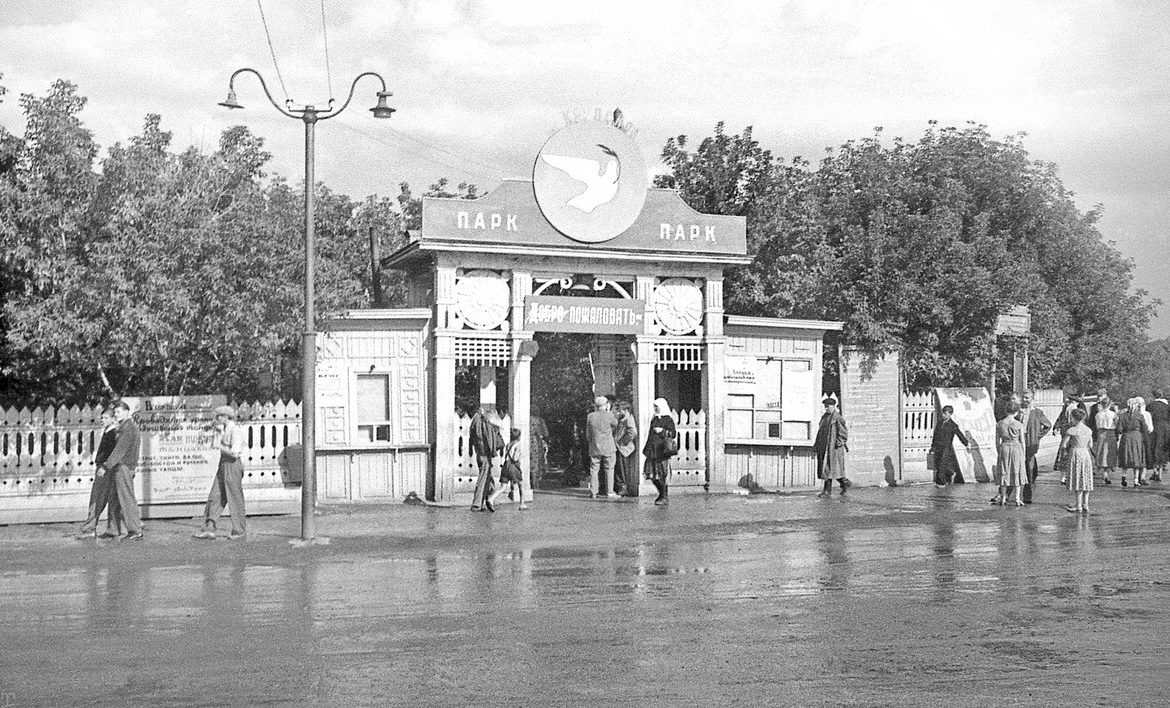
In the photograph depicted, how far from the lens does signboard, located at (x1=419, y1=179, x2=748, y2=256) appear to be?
66.4 feet

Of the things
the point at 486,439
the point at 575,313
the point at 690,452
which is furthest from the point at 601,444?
the point at 486,439

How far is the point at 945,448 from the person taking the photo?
25.0 meters

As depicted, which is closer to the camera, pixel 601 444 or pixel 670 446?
pixel 670 446

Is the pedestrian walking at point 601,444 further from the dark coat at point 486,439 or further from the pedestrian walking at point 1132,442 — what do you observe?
the pedestrian walking at point 1132,442

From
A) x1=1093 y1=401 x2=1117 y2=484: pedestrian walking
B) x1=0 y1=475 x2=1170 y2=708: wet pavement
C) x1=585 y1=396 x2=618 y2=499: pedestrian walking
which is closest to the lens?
x1=0 y1=475 x2=1170 y2=708: wet pavement

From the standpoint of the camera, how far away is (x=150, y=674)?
324 inches

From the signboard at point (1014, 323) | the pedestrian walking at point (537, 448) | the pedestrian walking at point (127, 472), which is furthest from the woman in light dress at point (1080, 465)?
the pedestrian walking at point (127, 472)

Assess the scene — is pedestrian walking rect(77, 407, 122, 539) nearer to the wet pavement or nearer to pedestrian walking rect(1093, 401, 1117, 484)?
the wet pavement

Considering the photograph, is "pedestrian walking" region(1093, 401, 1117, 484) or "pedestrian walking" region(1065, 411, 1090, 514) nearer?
"pedestrian walking" region(1065, 411, 1090, 514)

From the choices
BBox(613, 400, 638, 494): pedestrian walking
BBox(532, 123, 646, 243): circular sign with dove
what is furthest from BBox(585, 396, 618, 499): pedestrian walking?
BBox(532, 123, 646, 243): circular sign with dove

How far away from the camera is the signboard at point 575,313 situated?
2095 cm

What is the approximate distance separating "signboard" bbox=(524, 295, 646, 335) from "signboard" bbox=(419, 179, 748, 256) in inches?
36.3

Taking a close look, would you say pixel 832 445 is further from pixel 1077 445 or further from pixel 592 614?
pixel 592 614

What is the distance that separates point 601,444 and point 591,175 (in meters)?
4.60
